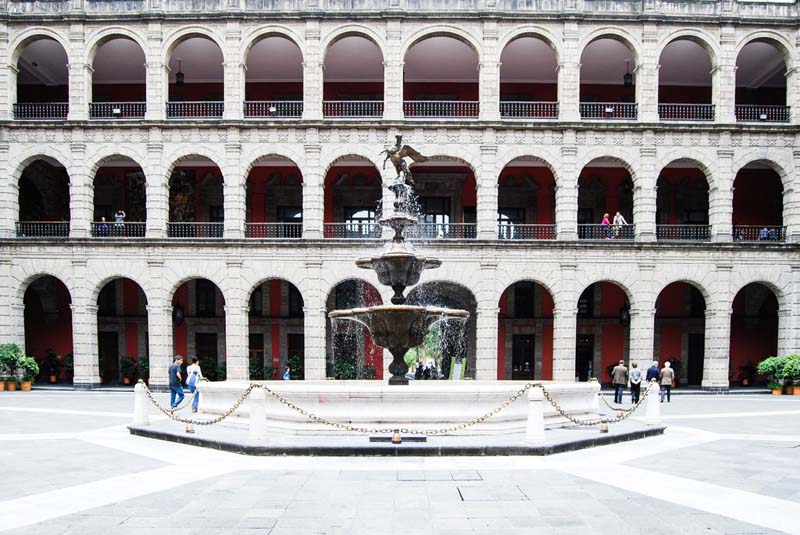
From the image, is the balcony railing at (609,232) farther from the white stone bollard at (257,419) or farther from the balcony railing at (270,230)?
the white stone bollard at (257,419)

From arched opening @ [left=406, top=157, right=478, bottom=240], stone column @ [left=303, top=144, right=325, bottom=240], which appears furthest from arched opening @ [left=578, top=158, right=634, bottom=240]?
stone column @ [left=303, top=144, right=325, bottom=240]

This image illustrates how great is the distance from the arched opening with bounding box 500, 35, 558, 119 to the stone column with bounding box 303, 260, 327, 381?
11.6 m

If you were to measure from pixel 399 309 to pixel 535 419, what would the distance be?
3.84 m

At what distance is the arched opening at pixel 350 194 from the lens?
2805 centimetres

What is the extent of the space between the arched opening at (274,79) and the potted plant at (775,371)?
73.9 feet

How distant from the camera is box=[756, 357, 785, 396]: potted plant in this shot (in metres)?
23.9

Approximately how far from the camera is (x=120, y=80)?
2916 centimetres

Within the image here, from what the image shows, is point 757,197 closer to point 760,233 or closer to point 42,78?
point 760,233

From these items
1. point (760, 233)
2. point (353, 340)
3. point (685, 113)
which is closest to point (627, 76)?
point (685, 113)

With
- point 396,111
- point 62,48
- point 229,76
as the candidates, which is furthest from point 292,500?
point 62,48

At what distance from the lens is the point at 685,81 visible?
29.2 metres

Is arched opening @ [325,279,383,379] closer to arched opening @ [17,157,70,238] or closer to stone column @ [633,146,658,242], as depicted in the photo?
stone column @ [633,146,658,242]

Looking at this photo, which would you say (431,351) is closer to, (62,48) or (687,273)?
(687,273)

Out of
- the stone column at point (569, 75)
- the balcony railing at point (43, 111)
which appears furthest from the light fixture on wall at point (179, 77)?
the stone column at point (569, 75)
